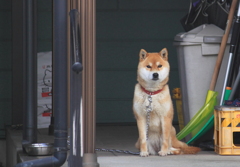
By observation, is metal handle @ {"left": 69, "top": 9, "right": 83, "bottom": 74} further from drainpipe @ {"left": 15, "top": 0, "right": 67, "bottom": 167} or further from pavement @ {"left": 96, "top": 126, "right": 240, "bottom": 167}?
pavement @ {"left": 96, "top": 126, "right": 240, "bottom": 167}

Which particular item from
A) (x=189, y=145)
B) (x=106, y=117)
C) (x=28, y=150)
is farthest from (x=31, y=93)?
(x=106, y=117)

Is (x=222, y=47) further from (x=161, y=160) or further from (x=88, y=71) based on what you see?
(x=88, y=71)

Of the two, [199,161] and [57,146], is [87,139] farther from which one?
[199,161]

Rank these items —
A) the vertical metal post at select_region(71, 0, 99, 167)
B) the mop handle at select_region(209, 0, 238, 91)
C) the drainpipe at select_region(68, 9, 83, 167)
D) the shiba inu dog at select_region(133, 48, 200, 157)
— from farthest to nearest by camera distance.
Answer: the mop handle at select_region(209, 0, 238, 91) → the shiba inu dog at select_region(133, 48, 200, 157) → the vertical metal post at select_region(71, 0, 99, 167) → the drainpipe at select_region(68, 9, 83, 167)

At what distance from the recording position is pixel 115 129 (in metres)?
6.40

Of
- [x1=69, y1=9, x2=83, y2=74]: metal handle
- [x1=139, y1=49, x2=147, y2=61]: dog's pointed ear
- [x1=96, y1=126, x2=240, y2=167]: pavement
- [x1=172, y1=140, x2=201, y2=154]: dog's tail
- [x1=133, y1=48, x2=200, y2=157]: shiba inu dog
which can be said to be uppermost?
[x1=69, y1=9, x2=83, y2=74]: metal handle

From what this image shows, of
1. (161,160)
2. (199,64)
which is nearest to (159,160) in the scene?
(161,160)

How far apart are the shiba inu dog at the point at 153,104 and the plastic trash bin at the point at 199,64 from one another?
2.44ft

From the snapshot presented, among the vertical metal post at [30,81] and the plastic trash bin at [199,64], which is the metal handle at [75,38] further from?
the plastic trash bin at [199,64]

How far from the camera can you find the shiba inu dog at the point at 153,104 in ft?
14.8

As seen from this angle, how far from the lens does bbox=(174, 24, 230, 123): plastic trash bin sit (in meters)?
5.23

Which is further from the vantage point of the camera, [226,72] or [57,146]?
[226,72]

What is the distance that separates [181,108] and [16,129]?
192cm

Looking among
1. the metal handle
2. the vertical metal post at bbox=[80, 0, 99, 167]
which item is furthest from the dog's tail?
the metal handle
